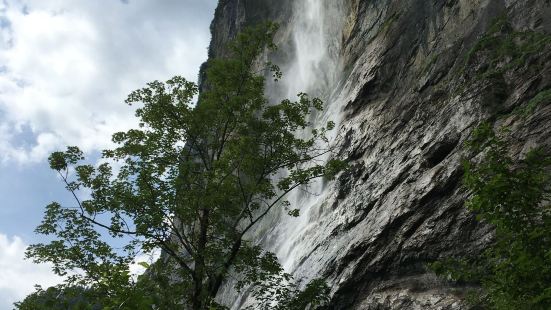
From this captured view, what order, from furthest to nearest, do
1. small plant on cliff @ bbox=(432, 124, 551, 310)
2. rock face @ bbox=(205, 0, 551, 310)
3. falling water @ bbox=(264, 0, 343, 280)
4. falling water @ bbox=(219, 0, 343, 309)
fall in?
falling water @ bbox=(264, 0, 343, 280) < falling water @ bbox=(219, 0, 343, 309) < rock face @ bbox=(205, 0, 551, 310) < small plant on cliff @ bbox=(432, 124, 551, 310)

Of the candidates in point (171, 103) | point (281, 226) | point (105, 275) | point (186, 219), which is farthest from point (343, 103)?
point (105, 275)

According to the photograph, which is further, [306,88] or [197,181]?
[306,88]

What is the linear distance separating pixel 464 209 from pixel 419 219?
160 cm

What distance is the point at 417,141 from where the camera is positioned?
55.1ft

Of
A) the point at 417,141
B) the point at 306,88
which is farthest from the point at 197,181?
the point at 306,88

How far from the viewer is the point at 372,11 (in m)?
31.0

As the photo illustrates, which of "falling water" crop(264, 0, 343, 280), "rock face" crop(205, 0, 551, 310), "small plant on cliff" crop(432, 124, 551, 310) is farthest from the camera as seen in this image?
"falling water" crop(264, 0, 343, 280)

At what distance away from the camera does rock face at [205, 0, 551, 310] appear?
12.9m

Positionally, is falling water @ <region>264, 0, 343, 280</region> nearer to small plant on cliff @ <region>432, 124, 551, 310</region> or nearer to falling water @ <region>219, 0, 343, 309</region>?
falling water @ <region>219, 0, 343, 309</region>

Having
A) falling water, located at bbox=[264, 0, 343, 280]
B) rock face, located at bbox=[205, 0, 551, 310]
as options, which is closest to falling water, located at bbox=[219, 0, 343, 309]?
falling water, located at bbox=[264, 0, 343, 280]

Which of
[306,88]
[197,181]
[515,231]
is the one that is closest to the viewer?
[515,231]

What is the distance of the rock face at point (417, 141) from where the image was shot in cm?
1290

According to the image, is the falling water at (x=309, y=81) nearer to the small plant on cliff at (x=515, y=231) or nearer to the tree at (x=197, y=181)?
the tree at (x=197, y=181)

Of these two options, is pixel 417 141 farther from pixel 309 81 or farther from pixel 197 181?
pixel 309 81
